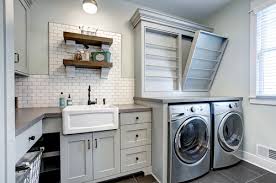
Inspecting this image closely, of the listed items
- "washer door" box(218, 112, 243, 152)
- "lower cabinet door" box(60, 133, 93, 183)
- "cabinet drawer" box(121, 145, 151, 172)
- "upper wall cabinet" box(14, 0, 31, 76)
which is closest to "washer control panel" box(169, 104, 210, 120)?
"washer door" box(218, 112, 243, 152)

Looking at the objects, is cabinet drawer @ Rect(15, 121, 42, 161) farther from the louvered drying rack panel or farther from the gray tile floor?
the louvered drying rack panel

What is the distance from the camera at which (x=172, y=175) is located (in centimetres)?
178

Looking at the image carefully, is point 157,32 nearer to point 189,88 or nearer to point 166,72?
point 166,72

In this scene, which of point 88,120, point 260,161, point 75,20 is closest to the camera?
point 88,120

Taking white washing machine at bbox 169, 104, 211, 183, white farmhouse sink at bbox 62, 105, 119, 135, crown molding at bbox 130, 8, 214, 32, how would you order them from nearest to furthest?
1. white farmhouse sink at bbox 62, 105, 119, 135
2. white washing machine at bbox 169, 104, 211, 183
3. crown molding at bbox 130, 8, 214, 32

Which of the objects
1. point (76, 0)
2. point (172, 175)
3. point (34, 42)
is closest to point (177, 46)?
point (76, 0)

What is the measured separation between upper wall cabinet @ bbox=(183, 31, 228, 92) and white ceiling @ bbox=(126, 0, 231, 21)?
0.61 metres

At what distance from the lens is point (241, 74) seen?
2475 millimetres

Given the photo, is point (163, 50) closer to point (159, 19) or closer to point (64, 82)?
point (159, 19)

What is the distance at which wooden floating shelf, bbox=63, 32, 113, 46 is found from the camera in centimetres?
210

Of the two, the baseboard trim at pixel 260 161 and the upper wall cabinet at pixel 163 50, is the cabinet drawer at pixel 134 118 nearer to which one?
the upper wall cabinet at pixel 163 50

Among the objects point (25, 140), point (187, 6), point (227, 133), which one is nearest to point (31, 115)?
point (25, 140)

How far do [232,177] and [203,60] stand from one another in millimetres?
1854

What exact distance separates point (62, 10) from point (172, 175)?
2.75 m
